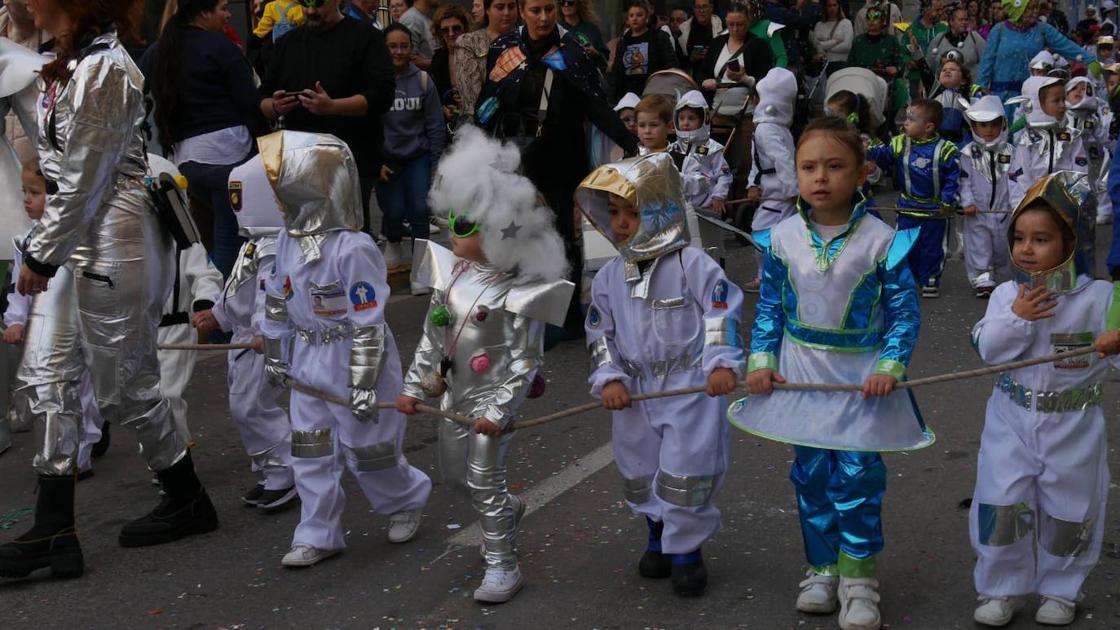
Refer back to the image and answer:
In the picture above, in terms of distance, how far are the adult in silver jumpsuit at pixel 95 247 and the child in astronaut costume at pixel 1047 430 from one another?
303 centimetres

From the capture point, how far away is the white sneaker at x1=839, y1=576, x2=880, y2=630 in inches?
173

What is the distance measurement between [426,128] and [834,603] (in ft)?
22.7

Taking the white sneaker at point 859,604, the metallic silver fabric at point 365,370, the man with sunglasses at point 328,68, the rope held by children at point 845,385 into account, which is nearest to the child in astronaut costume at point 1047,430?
the rope held by children at point 845,385

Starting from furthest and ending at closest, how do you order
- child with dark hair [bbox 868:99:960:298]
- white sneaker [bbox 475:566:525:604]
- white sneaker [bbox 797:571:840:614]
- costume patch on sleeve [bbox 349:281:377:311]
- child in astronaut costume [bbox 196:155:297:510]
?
child with dark hair [bbox 868:99:960:298] < child in astronaut costume [bbox 196:155:297:510] < costume patch on sleeve [bbox 349:281:377:311] < white sneaker [bbox 475:566:525:604] < white sneaker [bbox 797:571:840:614]

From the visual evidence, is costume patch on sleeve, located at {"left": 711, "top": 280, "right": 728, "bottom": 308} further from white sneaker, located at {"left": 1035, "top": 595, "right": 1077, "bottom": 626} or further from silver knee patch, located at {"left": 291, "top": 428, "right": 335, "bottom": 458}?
silver knee patch, located at {"left": 291, "top": 428, "right": 335, "bottom": 458}

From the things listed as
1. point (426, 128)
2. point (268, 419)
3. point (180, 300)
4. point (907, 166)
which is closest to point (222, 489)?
point (268, 419)

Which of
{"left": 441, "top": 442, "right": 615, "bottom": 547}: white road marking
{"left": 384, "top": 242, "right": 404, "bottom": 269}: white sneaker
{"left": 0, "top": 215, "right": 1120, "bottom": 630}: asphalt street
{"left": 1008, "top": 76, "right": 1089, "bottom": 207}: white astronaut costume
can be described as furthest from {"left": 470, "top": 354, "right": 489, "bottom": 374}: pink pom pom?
{"left": 1008, "top": 76, "right": 1089, "bottom": 207}: white astronaut costume

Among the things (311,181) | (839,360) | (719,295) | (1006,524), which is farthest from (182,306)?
(1006,524)

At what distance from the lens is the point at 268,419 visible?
6.09m

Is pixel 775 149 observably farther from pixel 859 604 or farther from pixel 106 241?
pixel 859 604

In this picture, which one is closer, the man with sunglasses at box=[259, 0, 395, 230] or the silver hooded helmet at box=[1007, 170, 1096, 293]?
the silver hooded helmet at box=[1007, 170, 1096, 293]

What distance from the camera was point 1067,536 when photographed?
14.3 feet

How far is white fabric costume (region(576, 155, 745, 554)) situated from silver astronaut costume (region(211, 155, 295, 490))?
1603 millimetres

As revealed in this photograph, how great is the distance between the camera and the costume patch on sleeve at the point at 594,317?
4.95m
